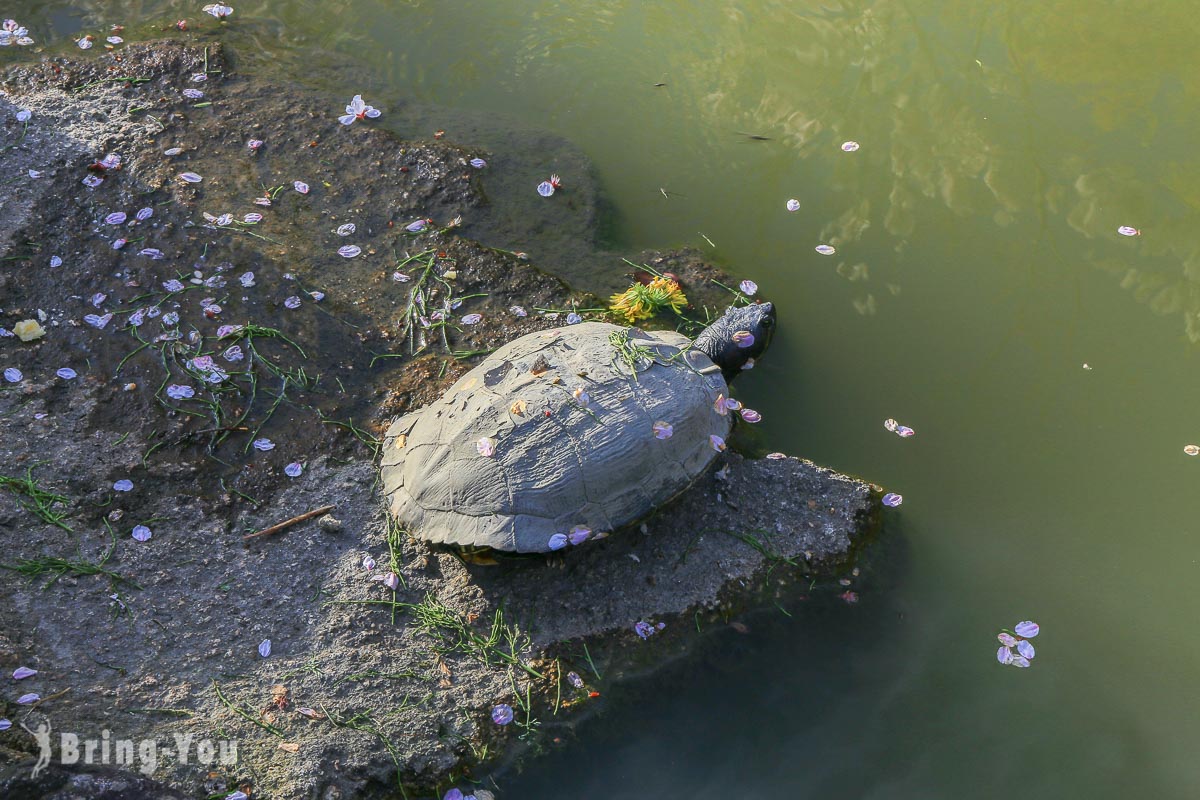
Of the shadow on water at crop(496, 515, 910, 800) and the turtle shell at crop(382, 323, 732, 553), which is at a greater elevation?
the turtle shell at crop(382, 323, 732, 553)

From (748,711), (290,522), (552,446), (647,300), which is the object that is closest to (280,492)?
(290,522)

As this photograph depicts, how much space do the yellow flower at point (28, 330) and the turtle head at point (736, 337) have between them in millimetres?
3387

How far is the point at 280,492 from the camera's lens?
378cm

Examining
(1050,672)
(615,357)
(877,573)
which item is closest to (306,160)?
(615,357)

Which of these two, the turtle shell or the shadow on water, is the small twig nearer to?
the turtle shell

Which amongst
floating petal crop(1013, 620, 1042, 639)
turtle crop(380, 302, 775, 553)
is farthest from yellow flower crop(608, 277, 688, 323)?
floating petal crop(1013, 620, 1042, 639)

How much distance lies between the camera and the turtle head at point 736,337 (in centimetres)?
425

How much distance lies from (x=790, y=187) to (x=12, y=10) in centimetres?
616

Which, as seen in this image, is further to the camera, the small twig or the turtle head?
the turtle head

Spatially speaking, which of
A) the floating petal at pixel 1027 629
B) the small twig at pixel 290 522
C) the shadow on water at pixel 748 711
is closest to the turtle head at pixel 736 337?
the shadow on water at pixel 748 711

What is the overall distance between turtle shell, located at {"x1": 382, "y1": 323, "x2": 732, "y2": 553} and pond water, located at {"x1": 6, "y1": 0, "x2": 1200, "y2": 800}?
78 centimetres

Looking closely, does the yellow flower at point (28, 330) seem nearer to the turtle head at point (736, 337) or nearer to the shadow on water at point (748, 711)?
the shadow on water at point (748, 711)

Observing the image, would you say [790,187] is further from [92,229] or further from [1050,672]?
[92,229]

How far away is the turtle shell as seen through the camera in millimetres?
3271
